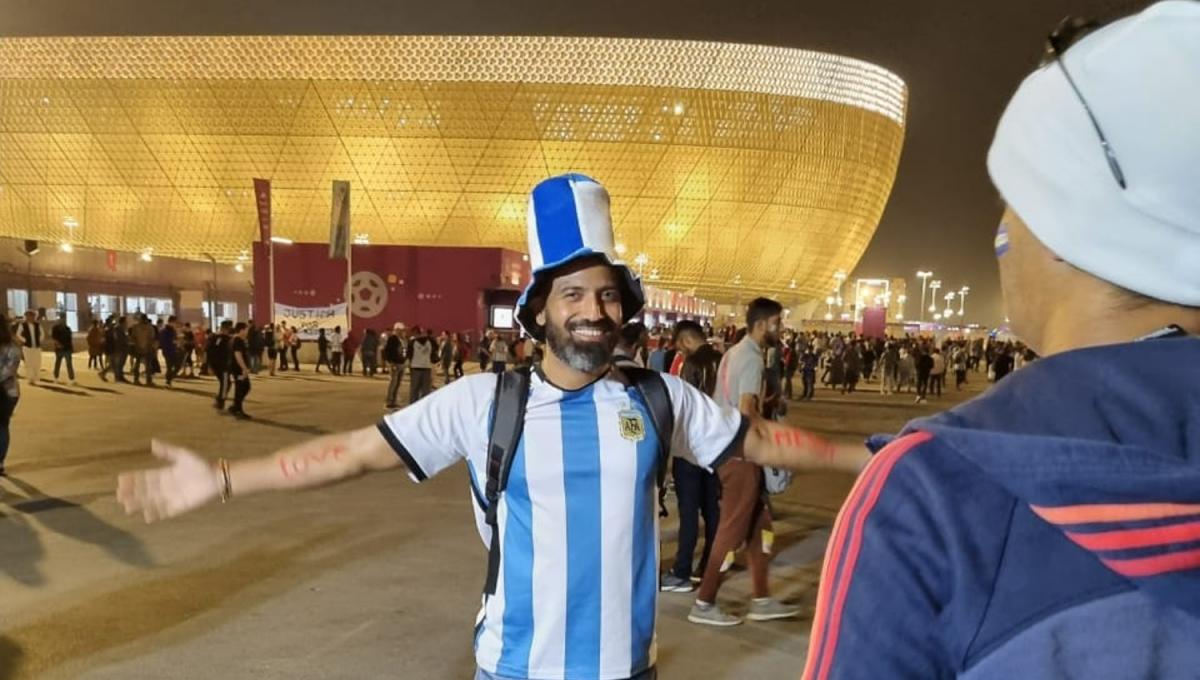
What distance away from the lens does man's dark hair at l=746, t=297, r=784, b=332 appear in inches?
261

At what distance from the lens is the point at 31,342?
20.3m

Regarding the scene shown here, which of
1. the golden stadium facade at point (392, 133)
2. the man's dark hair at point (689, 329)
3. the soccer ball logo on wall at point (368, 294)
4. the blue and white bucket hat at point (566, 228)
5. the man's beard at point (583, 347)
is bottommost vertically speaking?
the man's beard at point (583, 347)

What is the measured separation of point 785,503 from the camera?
29.4 feet

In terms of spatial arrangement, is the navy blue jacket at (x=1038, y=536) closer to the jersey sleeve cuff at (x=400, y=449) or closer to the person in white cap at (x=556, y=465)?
the person in white cap at (x=556, y=465)

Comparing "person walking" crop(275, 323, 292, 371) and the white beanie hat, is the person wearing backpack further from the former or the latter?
"person walking" crop(275, 323, 292, 371)

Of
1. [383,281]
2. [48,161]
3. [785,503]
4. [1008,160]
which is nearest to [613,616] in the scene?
[1008,160]

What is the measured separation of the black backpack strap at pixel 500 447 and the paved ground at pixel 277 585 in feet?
7.83

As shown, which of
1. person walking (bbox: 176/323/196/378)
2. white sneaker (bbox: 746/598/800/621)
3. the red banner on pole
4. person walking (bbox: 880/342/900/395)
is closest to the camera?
white sneaker (bbox: 746/598/800/621)

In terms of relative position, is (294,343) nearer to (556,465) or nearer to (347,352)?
(347,352)

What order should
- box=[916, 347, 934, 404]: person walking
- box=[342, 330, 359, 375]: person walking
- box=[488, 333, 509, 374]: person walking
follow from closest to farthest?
1. box=[488, 333, 509, 374]: person walking
2. box=[916, 347, 934, 404]: person walking
3. box=[342, 330, 359, 375]: person walking

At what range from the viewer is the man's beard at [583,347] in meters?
2.47

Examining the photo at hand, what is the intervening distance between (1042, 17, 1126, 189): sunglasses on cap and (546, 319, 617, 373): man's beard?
1665 mm

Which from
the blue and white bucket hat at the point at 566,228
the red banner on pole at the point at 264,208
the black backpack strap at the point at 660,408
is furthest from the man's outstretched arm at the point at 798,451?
the red banner on pole at the point at 264,208

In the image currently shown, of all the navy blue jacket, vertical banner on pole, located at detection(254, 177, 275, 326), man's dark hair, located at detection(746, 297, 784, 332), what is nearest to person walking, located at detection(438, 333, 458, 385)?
vertical banner on pole, located at detection(254, 177, 275, 326)
